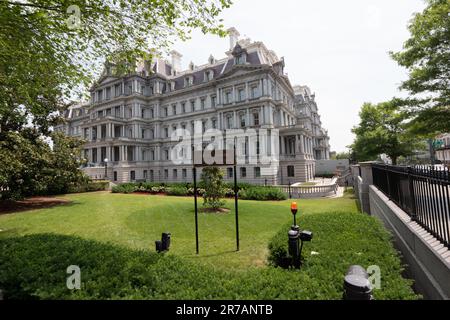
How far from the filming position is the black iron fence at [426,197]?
345cm

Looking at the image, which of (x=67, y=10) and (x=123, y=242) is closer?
(x=67, y=10)

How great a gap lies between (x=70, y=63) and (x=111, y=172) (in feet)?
112

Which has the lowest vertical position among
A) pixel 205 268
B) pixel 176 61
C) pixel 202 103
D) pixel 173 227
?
pixel 173 227

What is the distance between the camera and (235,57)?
110 feet

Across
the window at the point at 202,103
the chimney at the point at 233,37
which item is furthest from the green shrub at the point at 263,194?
the chimney at the point at 233,37

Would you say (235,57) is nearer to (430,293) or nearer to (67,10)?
(67,10)

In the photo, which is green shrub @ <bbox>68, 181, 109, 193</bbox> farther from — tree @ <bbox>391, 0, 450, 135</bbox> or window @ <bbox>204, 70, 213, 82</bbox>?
tree @ <bbox>391, 0, 450, 135</bbox>

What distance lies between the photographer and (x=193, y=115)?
39.0 meters

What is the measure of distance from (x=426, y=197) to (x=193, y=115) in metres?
36.9

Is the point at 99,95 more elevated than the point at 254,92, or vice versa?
the point at 99,95

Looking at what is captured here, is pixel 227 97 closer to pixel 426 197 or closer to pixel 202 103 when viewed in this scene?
pixel 202 103

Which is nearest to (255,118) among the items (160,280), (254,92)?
(254,92)
